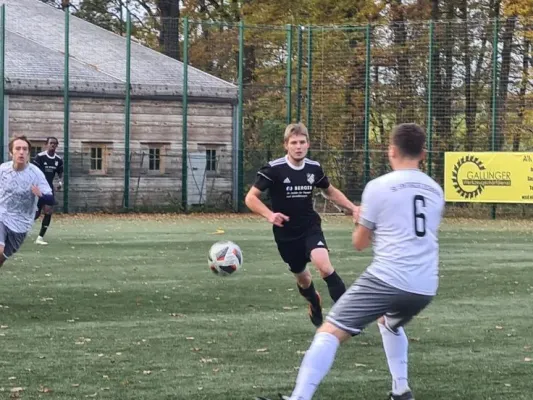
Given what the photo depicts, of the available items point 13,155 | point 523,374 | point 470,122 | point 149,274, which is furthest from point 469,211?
point 523,374

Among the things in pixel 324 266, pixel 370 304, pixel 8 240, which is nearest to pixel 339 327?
pixel 370 304

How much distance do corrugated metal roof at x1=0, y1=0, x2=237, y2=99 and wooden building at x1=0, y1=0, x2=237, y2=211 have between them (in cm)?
4

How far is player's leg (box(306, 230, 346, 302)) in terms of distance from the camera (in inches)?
428

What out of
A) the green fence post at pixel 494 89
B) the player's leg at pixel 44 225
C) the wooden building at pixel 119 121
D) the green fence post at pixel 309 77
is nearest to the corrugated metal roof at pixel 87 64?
the wooden building at pixel 119 121

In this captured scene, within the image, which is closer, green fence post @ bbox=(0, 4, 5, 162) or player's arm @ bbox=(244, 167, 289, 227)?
player's arm @ bbox=(244, 167, 289, 227)

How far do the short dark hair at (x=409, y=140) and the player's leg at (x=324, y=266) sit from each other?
3.96 m

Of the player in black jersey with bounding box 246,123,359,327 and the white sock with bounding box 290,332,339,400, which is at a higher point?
the player in black jersey with bounding box 246,123,359,327

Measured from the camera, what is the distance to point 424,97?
3600 cm

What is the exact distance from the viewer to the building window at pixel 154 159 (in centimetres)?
→ 3741

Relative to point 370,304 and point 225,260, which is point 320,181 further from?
point 370,304

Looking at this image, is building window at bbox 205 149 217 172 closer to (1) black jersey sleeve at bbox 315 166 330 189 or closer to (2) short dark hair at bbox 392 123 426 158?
(1) black jersey sleeve at bbox 315 166 330 189

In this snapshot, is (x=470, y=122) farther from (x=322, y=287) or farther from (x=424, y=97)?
(x=322, y=287)

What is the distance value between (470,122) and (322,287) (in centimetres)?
2144

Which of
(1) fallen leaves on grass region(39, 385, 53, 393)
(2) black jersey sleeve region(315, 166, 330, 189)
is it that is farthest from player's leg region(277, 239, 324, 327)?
(1) fallen leaves on grass region(39, 385, 53, 393)
